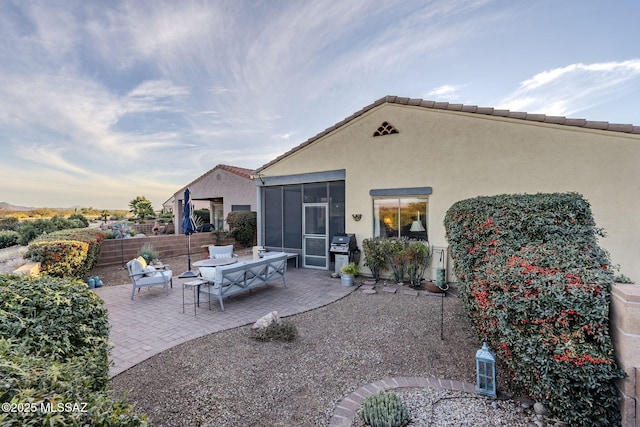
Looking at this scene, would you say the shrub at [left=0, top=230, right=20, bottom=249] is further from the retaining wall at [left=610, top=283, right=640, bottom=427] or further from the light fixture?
the retaining wall at [left=610, top=283, right=640, bottom=427]

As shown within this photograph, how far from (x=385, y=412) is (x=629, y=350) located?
2202 millimetres

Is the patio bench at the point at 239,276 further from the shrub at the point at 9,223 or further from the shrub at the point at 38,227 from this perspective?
the shrub at the point at 9,223

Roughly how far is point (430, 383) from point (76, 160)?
16.1 m

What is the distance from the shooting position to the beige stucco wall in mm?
19422

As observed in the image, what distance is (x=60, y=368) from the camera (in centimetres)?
165

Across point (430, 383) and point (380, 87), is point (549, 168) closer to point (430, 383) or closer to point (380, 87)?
point (380, 87)

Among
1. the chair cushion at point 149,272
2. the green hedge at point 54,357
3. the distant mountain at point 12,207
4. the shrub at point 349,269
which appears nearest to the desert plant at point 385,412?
the green hedge at point 54,357

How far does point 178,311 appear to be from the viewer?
6.36 meters

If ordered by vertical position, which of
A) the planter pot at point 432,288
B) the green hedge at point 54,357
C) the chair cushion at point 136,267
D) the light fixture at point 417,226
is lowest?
the planter pot at point 432,288

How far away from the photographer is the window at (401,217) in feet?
28.9

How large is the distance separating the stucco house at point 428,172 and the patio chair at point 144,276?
15.5 feet

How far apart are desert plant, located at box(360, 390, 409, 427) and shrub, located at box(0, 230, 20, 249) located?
20279 millimetres

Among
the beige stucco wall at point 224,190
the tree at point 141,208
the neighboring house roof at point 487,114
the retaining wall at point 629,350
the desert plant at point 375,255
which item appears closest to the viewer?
the retaining wall at point 629,350

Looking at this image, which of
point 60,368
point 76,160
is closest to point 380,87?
point 60,368
